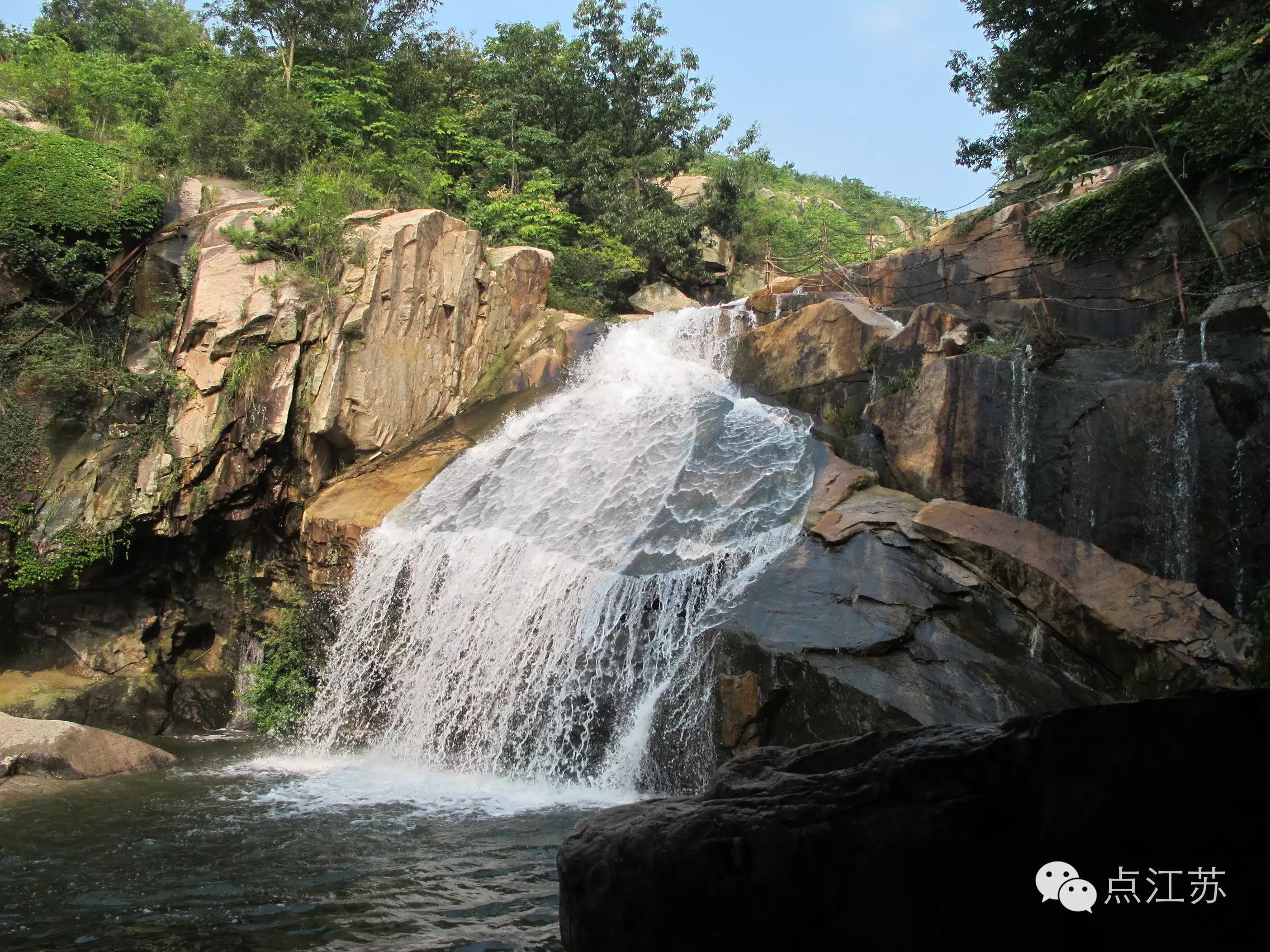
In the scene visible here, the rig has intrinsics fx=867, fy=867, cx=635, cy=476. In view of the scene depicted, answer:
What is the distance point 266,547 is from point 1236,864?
1478 centimetres

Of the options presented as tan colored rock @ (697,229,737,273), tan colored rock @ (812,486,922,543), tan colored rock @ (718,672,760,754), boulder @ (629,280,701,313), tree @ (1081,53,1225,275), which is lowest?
tan colored rock @ (718,672,760,754)

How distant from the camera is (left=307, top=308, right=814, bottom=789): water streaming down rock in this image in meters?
9.80

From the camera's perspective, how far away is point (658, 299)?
25.7 metres

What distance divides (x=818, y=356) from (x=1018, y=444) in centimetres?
458

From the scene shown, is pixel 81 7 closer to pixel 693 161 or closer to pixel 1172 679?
pixel 693 161

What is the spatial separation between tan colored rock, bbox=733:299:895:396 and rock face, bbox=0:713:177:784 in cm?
1096

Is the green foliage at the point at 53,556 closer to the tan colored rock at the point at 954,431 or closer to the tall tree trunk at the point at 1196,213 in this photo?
the tan colored rock at the point at 954,431

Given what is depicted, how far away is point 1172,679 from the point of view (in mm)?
8523

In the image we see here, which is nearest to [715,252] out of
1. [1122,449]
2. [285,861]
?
[1122,449]

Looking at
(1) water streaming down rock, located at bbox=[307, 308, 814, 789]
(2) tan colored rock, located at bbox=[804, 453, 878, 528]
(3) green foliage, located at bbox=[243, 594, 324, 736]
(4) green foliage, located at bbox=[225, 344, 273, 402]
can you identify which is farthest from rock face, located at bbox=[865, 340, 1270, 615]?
(4) green foliage, located at bbox=[225, 344, 273, 402]

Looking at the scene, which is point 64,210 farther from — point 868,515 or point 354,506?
point 868,515

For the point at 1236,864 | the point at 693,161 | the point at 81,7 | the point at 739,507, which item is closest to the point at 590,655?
the point at 739,507

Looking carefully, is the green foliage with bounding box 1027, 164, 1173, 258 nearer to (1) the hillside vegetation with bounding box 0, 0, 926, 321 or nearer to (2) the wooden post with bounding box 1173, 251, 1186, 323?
(2) the wooden post with bounding box 1173, 251, 1186, 323

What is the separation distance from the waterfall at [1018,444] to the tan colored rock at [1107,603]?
650 mm
